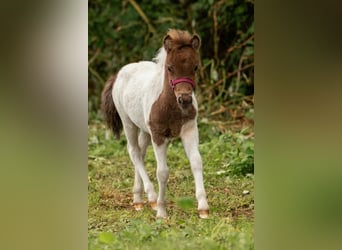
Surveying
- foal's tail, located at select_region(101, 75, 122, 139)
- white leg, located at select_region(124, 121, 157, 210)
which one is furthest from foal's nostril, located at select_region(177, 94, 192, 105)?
foal's tail, located at select_region(101, 75, 122, 139)

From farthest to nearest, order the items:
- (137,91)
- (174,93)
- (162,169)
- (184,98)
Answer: (137,91)
(162,169)
(174,93)
(184,98)

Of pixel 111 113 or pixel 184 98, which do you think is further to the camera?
pixel 111 113

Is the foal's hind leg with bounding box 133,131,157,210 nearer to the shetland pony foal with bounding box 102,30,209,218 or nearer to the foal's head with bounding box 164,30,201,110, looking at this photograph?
the shetland pony foal with bounding box 102,30,209,218

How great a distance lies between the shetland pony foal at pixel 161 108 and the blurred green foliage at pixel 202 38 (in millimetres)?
1595

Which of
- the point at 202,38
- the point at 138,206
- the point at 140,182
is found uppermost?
the point at 202,38

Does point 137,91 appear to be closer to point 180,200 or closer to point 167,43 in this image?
point 167,43

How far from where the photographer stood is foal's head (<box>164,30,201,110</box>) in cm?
289

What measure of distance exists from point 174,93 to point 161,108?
12cm

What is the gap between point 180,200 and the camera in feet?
10.6

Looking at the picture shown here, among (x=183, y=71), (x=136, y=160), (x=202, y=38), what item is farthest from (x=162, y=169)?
(x=202, y=38)

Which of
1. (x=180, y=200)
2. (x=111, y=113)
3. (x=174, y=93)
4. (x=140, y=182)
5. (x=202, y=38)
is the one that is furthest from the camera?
(x=202, y=38)

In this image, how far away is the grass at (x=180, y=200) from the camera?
8.52ft

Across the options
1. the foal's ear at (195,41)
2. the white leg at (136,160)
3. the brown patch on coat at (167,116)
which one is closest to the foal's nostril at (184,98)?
the brown patch on coat at (167,116)
